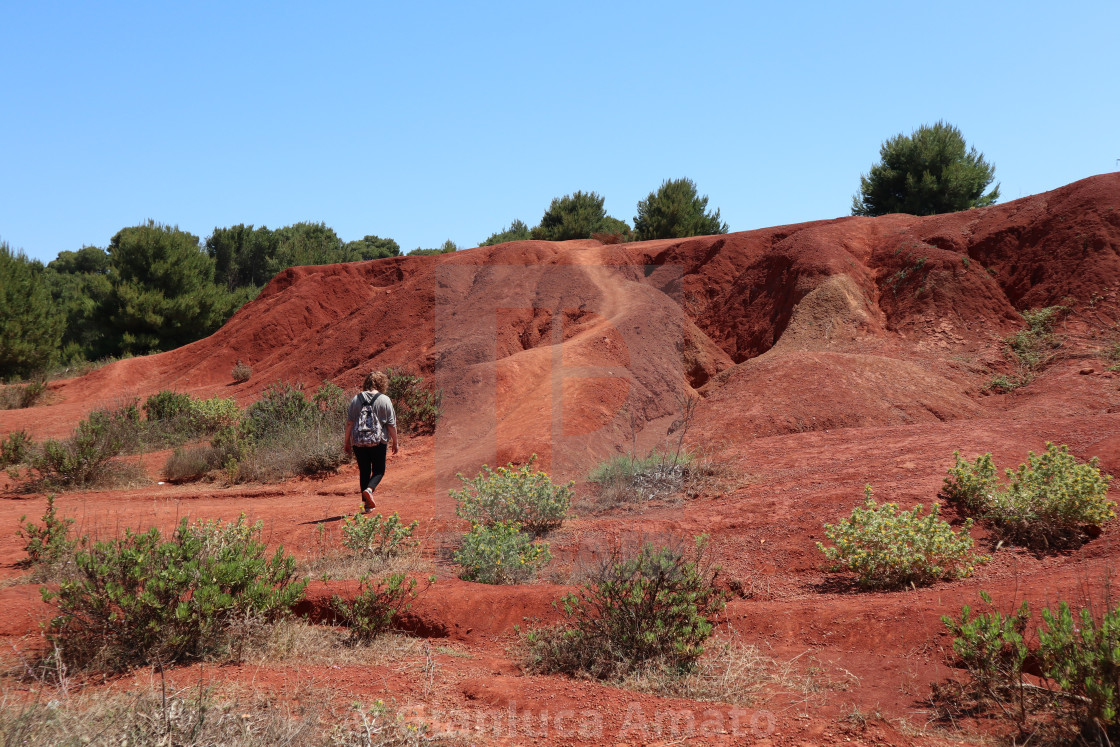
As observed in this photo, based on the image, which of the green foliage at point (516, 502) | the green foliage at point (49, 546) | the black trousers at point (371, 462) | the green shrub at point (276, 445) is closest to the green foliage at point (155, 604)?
the green foliage at point (49, 546)

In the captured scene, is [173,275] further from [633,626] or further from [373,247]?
[633,626]

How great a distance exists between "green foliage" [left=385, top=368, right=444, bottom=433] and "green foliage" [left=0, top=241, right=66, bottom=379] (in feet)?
52.3

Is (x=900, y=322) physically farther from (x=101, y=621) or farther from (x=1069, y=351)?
(x=101, y=621)

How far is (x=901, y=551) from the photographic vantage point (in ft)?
16.5

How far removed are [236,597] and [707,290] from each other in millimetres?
16400

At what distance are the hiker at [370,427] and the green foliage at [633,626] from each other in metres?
3.46

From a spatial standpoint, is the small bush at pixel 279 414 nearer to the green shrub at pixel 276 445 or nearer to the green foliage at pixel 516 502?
the green shrub at pixel 276 445

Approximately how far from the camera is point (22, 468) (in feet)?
36.5

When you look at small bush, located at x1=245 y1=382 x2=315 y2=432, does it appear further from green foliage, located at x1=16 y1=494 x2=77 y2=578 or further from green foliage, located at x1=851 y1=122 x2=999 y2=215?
green foliage, located at x1=851 y1=122 x2=999 y2=215

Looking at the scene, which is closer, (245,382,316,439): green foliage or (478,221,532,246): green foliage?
(245,382,316,439): green foliage

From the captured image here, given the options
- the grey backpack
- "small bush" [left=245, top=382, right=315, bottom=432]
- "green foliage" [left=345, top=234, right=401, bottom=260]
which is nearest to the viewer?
the grey backpack

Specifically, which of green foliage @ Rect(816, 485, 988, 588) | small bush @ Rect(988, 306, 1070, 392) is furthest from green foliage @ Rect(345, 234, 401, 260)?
green foliage @ Rect(816, 485, 988, 588)

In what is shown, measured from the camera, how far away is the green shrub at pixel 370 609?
4.30 metres

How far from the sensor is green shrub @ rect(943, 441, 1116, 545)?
5359 millimetres
